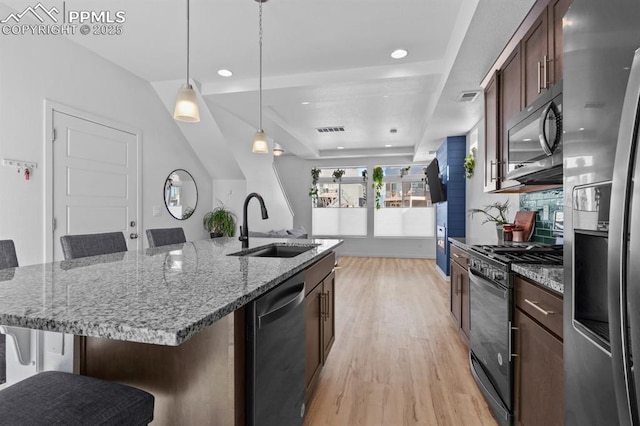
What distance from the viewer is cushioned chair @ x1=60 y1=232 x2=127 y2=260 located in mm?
1710

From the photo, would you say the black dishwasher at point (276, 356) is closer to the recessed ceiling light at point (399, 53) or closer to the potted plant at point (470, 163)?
the recessed ceiling light at point (399, 53)

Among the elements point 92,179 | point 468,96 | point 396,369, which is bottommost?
point 396,369

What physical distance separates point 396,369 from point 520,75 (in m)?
2.27

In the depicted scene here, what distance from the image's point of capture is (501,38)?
2404 mm

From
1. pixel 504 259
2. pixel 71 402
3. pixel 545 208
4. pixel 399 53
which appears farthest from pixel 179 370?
pixel 399 53

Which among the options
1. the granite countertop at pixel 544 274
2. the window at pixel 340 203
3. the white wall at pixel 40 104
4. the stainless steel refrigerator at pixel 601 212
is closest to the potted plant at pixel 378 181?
the window at pixel 340 203

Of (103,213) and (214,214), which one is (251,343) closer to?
(103,213)

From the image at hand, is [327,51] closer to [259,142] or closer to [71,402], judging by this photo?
[259,142]

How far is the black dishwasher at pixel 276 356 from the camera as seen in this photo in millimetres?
929

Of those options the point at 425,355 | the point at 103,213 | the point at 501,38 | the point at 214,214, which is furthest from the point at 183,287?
the point at 214,214

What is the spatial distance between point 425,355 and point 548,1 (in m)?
2.52

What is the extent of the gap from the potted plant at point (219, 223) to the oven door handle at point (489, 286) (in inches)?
163

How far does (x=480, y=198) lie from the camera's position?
4.36m

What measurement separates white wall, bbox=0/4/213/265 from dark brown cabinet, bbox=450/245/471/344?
372 centimetres
